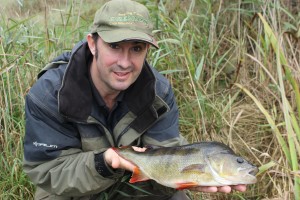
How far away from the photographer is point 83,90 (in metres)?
2.72

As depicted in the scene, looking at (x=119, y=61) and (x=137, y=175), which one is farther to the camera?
(x=119, y=61)

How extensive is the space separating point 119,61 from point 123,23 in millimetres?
203

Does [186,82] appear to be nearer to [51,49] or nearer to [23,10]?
[51,49]

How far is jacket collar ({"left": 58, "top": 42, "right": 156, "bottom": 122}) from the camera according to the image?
265 cm

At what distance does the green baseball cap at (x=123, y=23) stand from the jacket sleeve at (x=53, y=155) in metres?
0.47

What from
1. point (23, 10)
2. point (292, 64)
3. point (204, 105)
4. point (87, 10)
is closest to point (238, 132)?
point (204, 105)

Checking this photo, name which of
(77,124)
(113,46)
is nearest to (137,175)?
(77,124)

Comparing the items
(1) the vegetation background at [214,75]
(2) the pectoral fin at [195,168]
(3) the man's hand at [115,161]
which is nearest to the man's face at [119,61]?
(3) the man's hand at [115,161]

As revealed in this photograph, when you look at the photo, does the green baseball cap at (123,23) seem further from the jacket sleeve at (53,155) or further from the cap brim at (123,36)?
the jacket sleeve at (53,155)

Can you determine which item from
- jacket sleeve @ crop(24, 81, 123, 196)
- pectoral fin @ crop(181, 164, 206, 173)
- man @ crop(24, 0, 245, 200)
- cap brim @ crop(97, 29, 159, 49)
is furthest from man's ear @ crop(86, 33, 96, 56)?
pectoral fin @ crop(181, 164, 206, 173)

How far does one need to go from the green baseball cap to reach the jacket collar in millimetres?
193

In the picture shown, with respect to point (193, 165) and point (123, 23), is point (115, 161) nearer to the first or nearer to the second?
point (193, 165)

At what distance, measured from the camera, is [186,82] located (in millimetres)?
3811

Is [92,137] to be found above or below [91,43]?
below
